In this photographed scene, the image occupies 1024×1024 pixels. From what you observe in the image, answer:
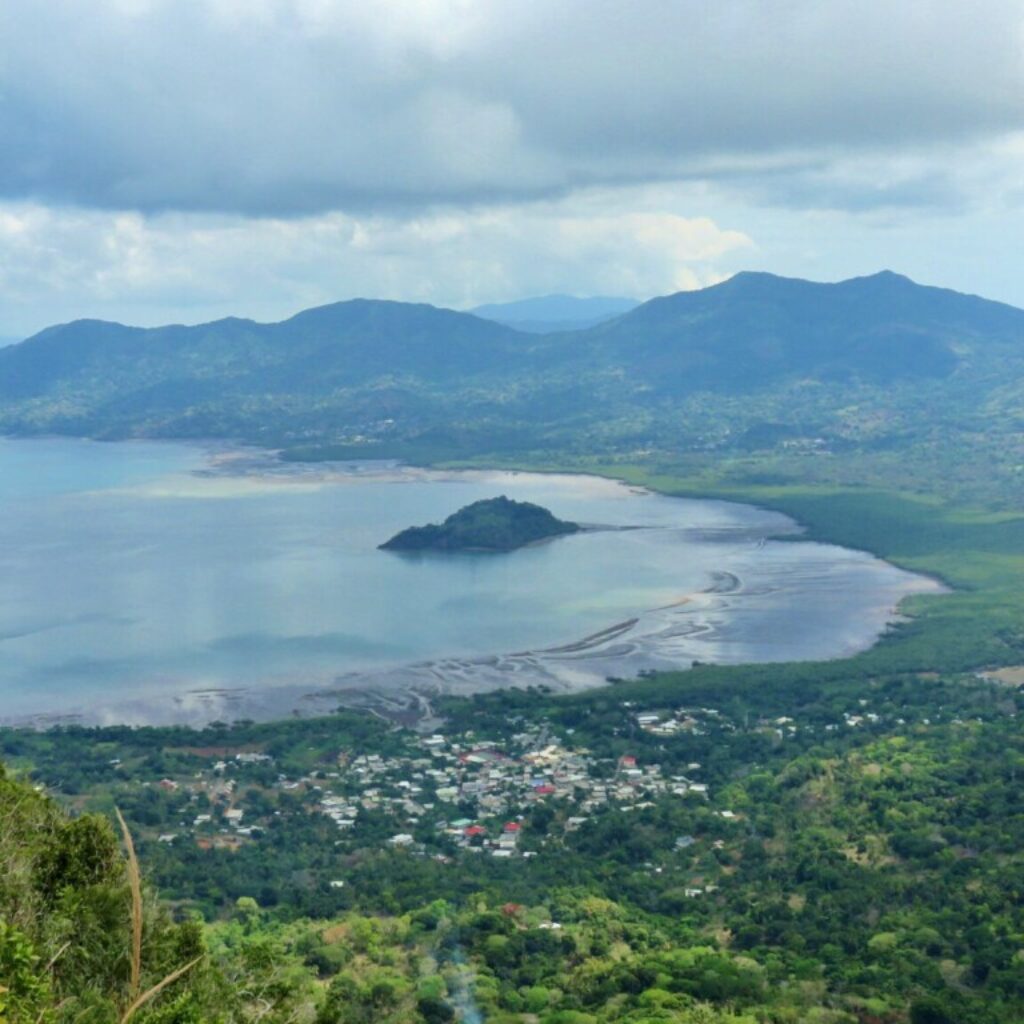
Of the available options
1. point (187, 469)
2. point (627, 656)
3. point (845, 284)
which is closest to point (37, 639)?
point (627, 656)

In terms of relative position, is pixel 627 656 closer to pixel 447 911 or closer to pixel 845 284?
pixel 447 911

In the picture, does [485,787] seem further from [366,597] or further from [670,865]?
[366,597]

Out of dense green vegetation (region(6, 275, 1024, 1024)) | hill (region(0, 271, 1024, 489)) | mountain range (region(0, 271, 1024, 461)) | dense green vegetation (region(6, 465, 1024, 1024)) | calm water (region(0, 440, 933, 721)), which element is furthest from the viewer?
mountain range (region(0, 271, 1024, 461))

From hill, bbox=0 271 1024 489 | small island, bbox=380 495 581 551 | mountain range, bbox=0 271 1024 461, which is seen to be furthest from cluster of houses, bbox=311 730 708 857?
mountain range, bbox=0 271 1024 461

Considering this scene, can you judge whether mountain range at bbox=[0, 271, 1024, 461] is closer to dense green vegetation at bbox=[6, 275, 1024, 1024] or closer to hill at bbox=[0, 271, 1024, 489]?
hill at bbox=[0, 271, 1024, 489]

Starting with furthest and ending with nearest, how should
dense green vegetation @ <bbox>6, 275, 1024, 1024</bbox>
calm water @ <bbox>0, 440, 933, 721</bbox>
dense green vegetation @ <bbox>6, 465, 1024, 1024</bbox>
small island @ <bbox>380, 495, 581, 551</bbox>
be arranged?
small island @ <bbox>380, 495, 581, 551</bbox>, calm water @ <bbox>0, 440, 933, 721</bbox>, dense green vegetation @ <bbox>6, 465, 1024, 1024</bbox>, dense green vegetation @ <bbox>6, 275, 1024, 1024</bbox>

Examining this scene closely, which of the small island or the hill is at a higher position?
the hill

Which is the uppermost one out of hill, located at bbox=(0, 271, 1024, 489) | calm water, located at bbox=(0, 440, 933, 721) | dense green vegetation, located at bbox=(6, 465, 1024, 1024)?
hill, located at bbox=(0, 271, 1024, 489)

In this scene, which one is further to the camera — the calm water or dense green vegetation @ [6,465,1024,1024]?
the calm water

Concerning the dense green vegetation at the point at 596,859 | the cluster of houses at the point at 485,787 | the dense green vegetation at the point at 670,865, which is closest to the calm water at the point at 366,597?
the dense green vegetation at the point at 596,859
